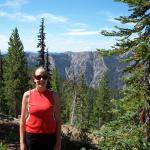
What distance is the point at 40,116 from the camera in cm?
670

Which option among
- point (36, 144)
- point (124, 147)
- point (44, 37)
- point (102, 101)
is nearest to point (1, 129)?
point (124, 147)

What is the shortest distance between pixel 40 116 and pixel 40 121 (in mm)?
86

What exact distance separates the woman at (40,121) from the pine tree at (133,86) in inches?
264

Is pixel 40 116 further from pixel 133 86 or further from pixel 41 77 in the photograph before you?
pixel 133 86

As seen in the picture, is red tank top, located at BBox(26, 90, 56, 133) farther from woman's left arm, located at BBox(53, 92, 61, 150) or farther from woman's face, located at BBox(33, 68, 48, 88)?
woman's face, located at BBox(33, 68, 48, 88)

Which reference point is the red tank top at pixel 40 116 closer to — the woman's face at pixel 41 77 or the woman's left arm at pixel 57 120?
the woman's left arm at pixel 57 120

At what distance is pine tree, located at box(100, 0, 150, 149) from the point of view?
14094 millimetres

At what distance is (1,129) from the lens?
97.8 ft

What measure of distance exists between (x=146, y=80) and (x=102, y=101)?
6698cm

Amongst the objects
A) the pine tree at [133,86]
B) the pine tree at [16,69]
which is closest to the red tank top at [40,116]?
the pine tree at [133,86]

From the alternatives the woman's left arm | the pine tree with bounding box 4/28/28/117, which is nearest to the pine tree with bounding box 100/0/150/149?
the woman's left arm

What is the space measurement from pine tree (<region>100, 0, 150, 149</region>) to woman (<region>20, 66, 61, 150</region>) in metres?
6.71

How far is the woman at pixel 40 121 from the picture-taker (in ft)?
22.0

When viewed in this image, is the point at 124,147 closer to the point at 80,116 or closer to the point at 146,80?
the point at 146,80
